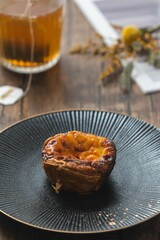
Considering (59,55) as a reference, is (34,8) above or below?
above

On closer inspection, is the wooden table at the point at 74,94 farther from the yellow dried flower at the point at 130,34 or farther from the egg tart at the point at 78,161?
the egg tart at the point at 78,161

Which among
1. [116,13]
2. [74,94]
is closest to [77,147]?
[74,94]

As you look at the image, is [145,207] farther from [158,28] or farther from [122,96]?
[158,28]

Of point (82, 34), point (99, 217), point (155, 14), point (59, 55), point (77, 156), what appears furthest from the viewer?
point (155, 14)

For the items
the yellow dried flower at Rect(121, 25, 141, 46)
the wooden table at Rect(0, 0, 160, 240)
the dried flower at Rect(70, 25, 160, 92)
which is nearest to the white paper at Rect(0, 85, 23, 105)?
the wooden table at Rect(0, 0, 160, 240)

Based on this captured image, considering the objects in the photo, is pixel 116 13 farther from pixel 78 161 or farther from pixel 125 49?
pixel 78 161

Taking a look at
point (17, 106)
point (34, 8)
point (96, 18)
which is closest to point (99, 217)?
point (17, 106)
